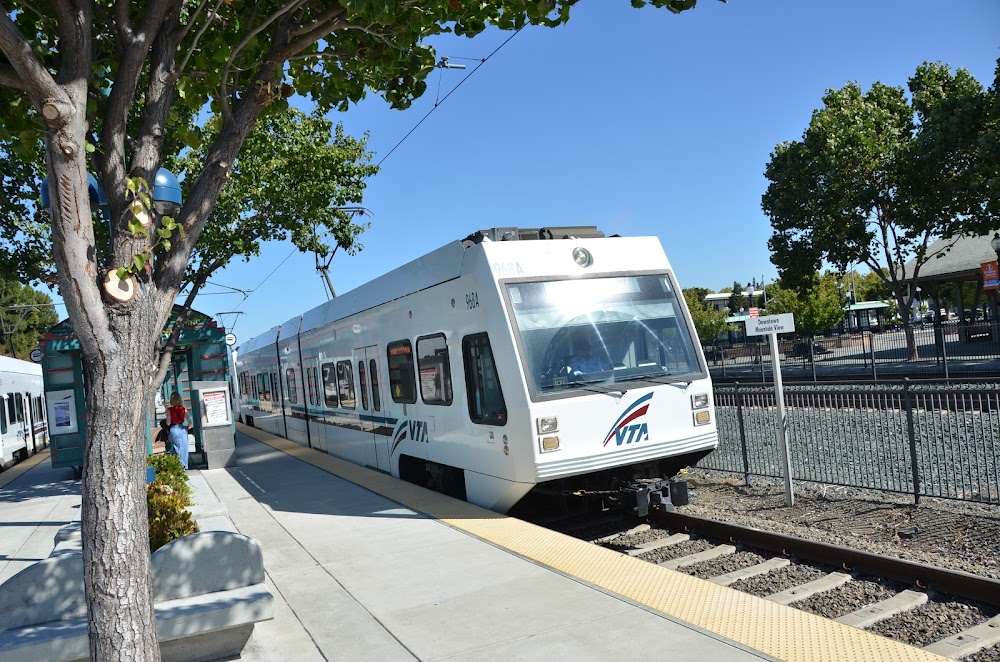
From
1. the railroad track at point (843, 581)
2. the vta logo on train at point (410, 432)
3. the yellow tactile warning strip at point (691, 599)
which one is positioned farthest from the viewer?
the vta logo on train at point (410, 432)

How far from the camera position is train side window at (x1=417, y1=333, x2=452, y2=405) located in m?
9.27

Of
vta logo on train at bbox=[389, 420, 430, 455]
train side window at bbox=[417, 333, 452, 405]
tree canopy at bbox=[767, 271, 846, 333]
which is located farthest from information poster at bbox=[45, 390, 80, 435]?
tree canopy at bbox=[767, 271, 846, 333]

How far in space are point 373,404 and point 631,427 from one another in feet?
16.6

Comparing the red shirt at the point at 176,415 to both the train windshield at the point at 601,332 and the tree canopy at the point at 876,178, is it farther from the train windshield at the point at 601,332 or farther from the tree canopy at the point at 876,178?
the tree canopy at the point at 876,178

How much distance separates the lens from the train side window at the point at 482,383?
816 centimetres

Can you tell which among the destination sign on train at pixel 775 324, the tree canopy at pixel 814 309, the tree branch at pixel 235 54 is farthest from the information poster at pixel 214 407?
the tree canopy at pixel 814 309

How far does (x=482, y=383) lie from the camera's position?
334 inches

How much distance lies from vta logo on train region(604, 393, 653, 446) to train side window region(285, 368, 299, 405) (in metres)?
11.6

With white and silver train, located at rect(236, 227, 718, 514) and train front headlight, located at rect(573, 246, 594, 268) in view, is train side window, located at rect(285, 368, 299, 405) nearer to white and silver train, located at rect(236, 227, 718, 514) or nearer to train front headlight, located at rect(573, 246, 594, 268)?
white and silver train, located at rect(236, 227, 718, 514)

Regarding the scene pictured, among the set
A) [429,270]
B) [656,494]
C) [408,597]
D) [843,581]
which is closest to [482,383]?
[429,270]

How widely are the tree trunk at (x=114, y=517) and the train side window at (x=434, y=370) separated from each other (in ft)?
18.7

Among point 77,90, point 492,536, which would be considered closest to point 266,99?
point 77,90

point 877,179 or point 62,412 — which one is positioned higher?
point 877,179

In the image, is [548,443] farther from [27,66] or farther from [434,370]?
[27,66]
